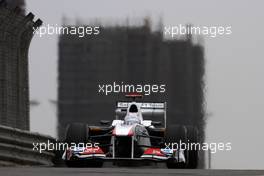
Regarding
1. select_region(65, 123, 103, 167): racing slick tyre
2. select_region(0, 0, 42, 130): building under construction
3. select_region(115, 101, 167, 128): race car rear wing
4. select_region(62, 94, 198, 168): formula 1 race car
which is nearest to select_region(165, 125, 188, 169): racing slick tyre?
select_region(62, 94, 198, 168): formula 1 race car

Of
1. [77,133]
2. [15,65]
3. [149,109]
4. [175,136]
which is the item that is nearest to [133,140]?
[149,109]

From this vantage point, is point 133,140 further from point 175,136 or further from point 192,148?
point 192,148

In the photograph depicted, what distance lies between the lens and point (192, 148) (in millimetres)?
17281

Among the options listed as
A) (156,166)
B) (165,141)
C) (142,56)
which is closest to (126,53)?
(142,56)

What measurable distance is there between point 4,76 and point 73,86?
113 cm

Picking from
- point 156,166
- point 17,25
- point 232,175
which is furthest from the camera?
point 156,166

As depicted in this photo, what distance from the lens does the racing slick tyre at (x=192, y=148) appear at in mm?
17062

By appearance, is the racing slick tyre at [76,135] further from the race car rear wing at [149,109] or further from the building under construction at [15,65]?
the building under construction at [15,65]

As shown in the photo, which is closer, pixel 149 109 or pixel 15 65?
pixel 15 65

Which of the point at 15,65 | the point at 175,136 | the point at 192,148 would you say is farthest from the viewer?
the point at 15,65

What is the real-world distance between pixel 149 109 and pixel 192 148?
1.24 metres

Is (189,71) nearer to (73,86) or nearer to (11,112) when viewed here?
(73,86)

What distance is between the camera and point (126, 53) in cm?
1734

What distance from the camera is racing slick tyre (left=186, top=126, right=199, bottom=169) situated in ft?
56.0
